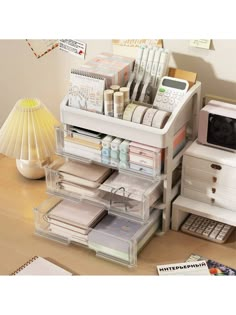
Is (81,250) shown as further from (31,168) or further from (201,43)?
(201,43)

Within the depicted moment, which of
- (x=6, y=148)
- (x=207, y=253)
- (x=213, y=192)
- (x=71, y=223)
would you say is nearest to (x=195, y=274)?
(x=207, y=253)

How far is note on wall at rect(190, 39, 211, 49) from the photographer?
2119mm

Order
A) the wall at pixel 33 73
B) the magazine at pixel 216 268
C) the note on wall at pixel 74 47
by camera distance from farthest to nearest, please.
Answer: the wall at pixel 33 73 → the note on wall at pixel 74 47 → the magazine at pixel 216 268

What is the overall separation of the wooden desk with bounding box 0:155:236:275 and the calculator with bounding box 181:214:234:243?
0.02 m

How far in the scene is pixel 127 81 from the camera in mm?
2102

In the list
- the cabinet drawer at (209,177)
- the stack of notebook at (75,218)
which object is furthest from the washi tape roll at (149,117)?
the stack of notebook at (75,218)

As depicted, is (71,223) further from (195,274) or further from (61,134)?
(195,274)

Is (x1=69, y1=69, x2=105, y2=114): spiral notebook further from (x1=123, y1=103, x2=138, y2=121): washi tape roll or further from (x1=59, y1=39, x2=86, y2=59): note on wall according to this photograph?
(x1=59, y1=39, x2=86, y2=59): note on wall

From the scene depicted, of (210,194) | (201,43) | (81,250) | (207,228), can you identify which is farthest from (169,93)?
(81,250)

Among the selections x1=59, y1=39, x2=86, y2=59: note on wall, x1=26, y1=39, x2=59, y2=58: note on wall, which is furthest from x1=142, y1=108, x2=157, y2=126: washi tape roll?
x1=26, y1=39, x2=59, y2=58: note on wall

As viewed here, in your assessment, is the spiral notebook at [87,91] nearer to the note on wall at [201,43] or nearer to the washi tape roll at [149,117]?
the washi tape roll at [149,117]

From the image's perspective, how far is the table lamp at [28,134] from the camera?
2289 millimetres

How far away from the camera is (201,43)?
2.13 m

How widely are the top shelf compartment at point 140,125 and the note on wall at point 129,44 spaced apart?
9.5 inches
